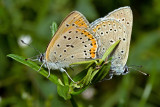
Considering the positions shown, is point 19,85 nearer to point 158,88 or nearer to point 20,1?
point 20,1

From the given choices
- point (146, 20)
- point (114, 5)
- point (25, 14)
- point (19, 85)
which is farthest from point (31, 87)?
point (146, 20)

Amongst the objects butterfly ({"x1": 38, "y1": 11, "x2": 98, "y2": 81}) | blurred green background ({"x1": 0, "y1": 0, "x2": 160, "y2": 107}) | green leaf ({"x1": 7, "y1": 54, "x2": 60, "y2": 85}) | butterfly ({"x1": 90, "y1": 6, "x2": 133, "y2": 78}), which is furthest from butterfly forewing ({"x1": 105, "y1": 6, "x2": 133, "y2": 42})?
blurred green background ({"x1": 0, "y1": 0, "x2": 160, "y2": 107})

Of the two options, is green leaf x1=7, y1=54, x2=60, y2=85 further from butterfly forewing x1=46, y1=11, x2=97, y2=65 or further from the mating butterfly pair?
butterfly forewing x1=46, y1=11, x2=97, y2=65

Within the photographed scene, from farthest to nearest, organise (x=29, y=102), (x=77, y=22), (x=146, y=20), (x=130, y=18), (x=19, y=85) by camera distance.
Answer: (x=146, y=20) → (x=19, y=85) → (x=29, y=102) → (x=130, y=18) → (x=77, y=22)

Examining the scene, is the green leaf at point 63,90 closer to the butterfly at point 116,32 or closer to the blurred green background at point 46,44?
the butterfly at point 116,32

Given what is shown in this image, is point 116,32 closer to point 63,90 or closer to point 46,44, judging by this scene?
point 63,90

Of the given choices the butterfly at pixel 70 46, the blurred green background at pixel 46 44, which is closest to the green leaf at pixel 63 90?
the butterfly at pixel 70 46
